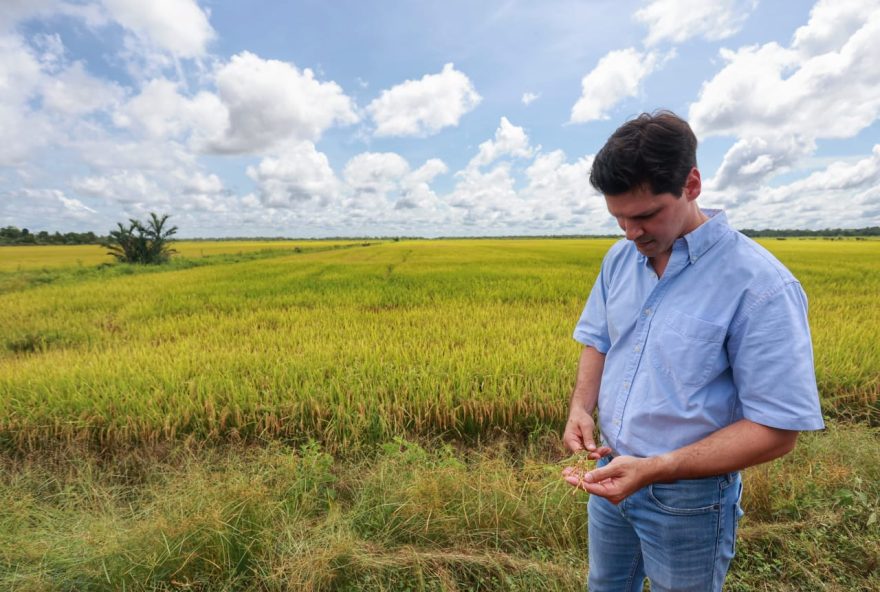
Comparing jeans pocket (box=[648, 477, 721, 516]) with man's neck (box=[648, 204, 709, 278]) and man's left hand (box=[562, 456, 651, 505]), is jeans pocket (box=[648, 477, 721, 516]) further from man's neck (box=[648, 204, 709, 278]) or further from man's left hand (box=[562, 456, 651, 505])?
man's neck (box=[648, 204, 709, 278])

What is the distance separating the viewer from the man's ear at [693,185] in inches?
44.3

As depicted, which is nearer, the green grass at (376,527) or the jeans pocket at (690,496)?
the jeans pocket at (690,496)

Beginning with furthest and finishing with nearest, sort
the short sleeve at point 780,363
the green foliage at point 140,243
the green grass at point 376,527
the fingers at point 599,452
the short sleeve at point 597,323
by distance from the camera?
the green foliage at point 140,243 → the green grass at point 376,527 → the short sleeve at point 597,323 → the fingers at point 599,452 → the short sleeve at point 780,363

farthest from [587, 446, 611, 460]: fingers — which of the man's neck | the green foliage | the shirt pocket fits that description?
the green foliage

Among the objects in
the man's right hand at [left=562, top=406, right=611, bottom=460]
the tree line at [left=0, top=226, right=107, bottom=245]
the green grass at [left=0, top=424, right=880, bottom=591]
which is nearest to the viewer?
the man's right hand at [left=562, top=406, right=611, bottom=460]

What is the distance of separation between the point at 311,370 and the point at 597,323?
321 cm

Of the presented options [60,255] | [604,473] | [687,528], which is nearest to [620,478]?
[604,473]

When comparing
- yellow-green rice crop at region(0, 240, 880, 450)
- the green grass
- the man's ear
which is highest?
the man's ear

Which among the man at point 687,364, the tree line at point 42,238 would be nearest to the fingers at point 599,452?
the man at point 687,364

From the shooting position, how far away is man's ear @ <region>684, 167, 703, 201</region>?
1.13 m

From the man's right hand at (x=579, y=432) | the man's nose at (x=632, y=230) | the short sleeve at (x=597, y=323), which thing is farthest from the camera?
the short sleeve at (x=597, y=323)

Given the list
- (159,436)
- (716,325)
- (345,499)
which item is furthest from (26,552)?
(716,325)

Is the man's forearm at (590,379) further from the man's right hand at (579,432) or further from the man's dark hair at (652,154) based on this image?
the man's dark hair at (652,154)

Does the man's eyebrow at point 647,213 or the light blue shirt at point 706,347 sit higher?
the man's eyebrow at point 647,213
